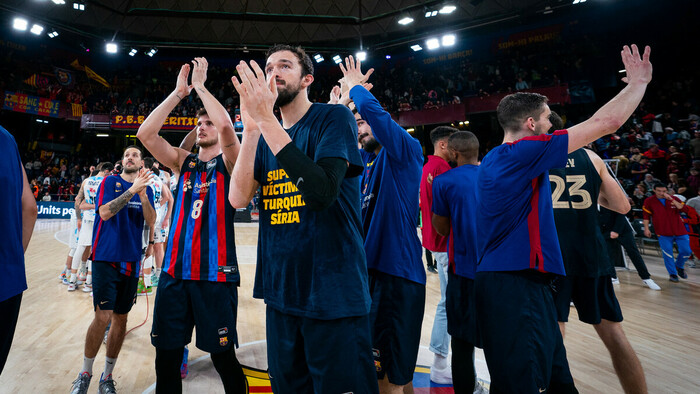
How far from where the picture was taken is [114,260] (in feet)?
10.2

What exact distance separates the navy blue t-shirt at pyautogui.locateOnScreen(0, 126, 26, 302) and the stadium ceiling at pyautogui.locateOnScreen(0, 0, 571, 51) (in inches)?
664

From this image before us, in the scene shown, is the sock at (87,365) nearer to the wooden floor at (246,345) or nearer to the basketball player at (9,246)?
the wooden floor at (246,345)

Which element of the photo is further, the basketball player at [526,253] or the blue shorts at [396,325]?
the blue shorts at [396,325]

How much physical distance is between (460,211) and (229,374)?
1.98 metres

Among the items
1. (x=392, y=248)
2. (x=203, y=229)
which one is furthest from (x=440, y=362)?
(x=203, y=229)

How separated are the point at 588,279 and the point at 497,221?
118cm

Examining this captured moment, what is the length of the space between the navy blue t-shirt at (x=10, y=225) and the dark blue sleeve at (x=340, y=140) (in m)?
1.37

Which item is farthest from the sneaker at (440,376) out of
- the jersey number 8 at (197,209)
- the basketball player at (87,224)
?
the basketball player at (87,224)

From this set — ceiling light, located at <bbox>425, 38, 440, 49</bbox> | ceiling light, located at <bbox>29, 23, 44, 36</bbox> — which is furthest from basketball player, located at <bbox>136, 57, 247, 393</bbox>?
ceiling light, located at <bbox>29, 23, 44, 36</bbox>

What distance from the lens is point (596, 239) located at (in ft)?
8.37

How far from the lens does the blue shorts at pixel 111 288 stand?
297 centimetres

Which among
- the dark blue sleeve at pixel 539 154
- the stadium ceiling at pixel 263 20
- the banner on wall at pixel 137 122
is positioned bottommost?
the dark blue sleeve at pixel 539 154

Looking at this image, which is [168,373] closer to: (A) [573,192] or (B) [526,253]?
(B) [526,253]

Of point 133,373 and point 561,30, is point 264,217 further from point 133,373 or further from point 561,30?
point 561,30
